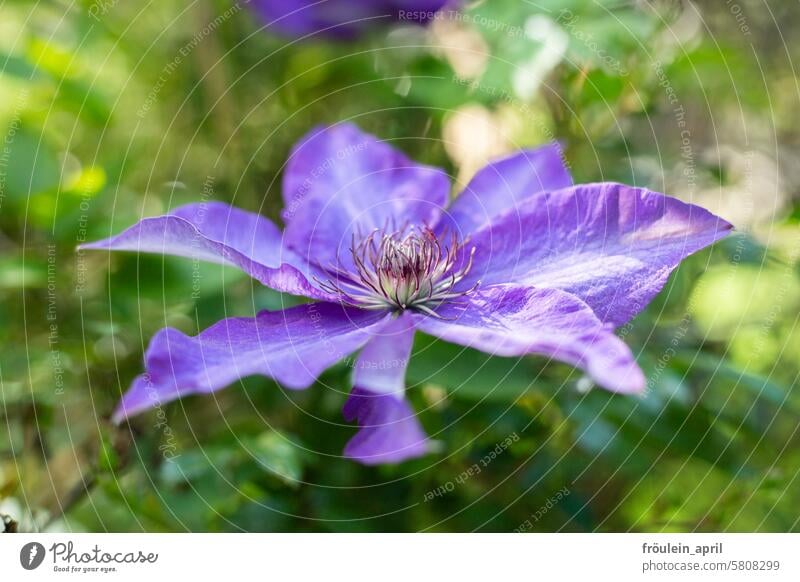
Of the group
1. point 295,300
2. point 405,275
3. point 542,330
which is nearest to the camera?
point 542,330

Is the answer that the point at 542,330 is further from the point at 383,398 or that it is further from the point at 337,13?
the point at 337,13

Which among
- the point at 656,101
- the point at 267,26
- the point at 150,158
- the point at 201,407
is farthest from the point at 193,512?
the point at 656,101

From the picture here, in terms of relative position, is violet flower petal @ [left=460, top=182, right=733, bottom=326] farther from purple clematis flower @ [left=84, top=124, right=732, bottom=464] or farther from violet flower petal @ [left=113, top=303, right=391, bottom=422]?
violet flower petal @ [left=113, top=303, right=391, bottom=422]

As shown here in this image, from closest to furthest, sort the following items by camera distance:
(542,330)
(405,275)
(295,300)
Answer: (542,330) < (405,275) < (295,300)

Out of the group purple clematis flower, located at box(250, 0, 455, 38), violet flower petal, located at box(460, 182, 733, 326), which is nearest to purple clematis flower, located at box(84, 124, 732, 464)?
violet flower petal, located at box(460, 182, 733, 326)

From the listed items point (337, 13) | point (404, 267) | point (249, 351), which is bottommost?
point (249, 351)

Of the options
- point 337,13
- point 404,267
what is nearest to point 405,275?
point 404,267
